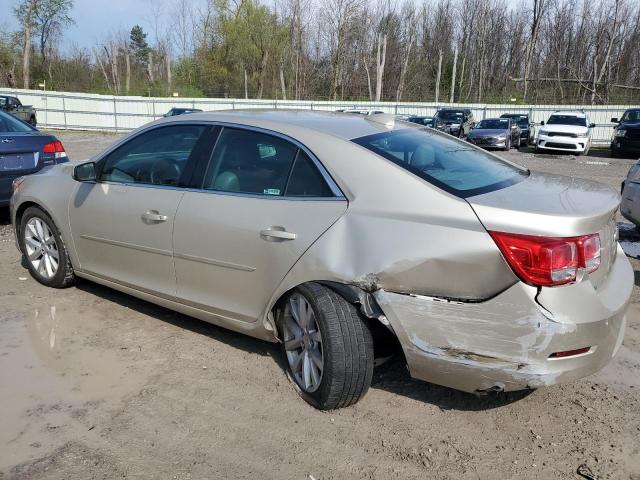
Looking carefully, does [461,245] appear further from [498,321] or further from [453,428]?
[453,428]

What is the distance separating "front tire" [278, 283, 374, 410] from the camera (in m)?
2.84

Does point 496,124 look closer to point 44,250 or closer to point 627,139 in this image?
point 627,139

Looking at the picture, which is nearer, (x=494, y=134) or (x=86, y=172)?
(x=86, y=172)

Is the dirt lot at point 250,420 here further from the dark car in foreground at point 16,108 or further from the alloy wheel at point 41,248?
the dark car in foreground at point 16,108

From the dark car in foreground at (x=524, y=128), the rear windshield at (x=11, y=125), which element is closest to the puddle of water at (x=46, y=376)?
the rear windshield at (x=11, y=125)

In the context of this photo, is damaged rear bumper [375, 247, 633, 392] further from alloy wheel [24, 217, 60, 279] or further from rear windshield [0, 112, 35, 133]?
rear windshield [0, 112, 35, 133]

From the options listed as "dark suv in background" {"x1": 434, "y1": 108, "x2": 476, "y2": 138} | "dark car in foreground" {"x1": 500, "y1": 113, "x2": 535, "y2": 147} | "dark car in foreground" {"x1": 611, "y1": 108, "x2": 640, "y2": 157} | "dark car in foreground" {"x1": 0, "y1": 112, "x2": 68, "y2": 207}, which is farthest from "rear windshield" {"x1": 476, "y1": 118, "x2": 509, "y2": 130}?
"dark car in foreground" {"x1": 0, "y1": 112, "x2": 68, "y2": 207}

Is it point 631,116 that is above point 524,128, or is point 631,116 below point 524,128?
above

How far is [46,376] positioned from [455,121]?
23940 mm

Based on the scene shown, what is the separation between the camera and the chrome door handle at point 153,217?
3631 mm

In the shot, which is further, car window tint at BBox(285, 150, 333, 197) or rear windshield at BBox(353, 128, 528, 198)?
car window tint at BBox(285, 150, 333, 197)

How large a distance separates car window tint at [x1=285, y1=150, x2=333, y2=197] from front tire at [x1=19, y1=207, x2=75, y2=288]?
93.0 inches

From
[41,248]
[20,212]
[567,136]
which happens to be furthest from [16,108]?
[41,248]

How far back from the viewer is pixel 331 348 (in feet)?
9.34
